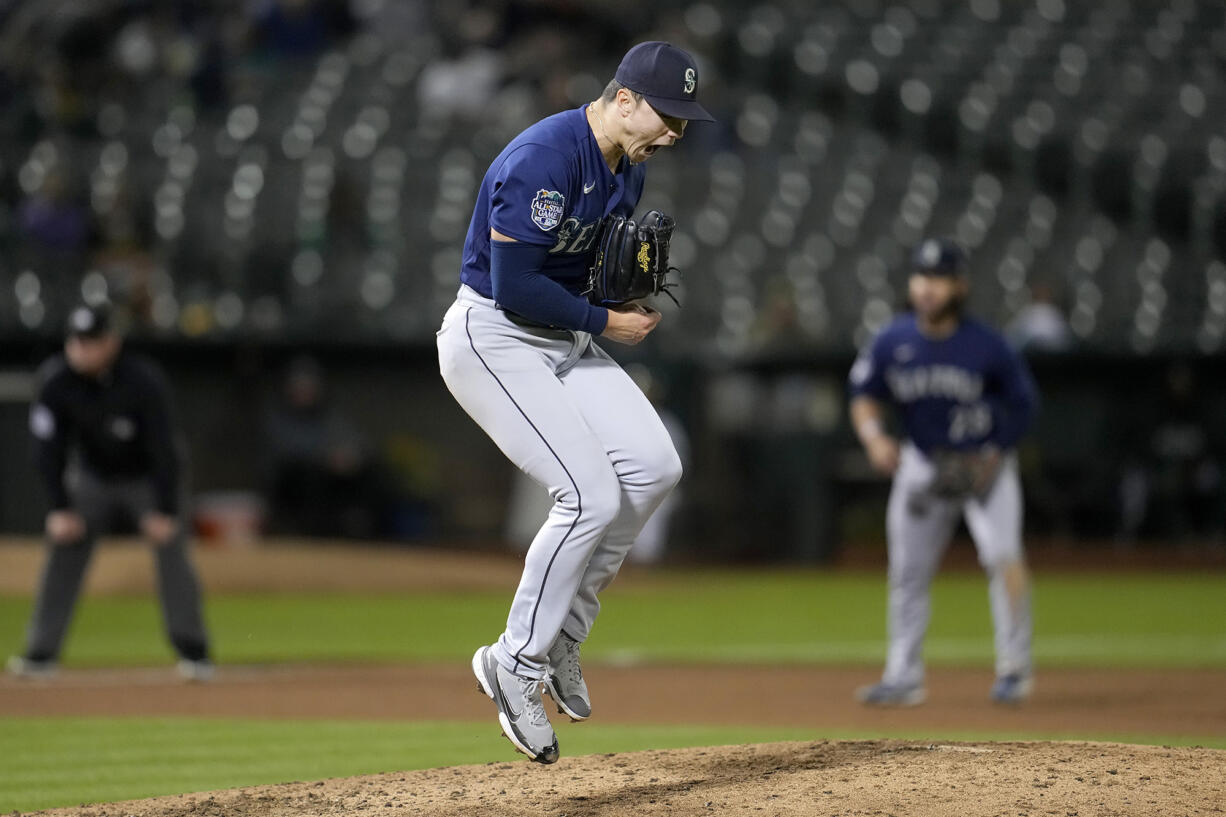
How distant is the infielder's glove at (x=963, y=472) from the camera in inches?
298

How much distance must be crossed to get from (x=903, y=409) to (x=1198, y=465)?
8.55 meters

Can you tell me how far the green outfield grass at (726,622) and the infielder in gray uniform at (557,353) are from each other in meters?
5.14

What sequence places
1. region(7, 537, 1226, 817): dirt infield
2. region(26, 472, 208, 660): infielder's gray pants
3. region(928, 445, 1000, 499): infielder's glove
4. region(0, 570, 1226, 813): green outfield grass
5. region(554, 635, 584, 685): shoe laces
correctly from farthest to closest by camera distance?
1. region(26, 472, 208, 660): infielder's gray pants
2. region(928, 445, 1000, 499): infielder's glove
3. region(0, 570, 1226, 813): green outfield grass
4. region(554, 635, 584, 685): shoe laces
5. region(7, 537, 1226, 817): dirt infield

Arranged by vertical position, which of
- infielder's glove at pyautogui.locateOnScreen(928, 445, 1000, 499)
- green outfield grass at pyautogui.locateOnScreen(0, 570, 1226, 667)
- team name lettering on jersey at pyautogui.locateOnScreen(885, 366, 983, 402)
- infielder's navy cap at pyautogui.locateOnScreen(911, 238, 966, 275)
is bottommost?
green outfield grass at pyautogui.locateOnScreen(0, 570, 1226, 667)

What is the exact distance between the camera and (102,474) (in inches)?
340

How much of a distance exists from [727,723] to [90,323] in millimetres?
3723

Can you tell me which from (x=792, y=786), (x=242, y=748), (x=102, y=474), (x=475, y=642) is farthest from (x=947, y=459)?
(x=102, y=474)

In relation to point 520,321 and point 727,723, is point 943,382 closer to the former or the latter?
point 727,723

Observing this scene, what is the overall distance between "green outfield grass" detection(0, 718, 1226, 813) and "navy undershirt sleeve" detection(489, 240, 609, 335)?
71.6 inches

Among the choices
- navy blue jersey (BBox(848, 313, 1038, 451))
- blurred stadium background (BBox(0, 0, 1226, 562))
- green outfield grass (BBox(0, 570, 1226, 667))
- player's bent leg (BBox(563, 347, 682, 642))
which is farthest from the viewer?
blurred stadium background (BBox(0, 0, 1226, 562))

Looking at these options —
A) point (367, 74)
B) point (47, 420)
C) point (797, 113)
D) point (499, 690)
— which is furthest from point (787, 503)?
point (499, 690)

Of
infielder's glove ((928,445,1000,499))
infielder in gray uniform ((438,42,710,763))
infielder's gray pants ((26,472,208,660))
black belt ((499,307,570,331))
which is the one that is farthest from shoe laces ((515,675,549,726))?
infielder's gray pants ((26,472,208,660))

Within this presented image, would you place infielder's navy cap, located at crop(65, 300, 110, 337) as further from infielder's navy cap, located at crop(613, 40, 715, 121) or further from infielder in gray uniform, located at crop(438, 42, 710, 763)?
infielder's navy cap, located at crop(613, 40, 715, 121)

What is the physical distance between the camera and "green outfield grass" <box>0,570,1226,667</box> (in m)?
9.95
